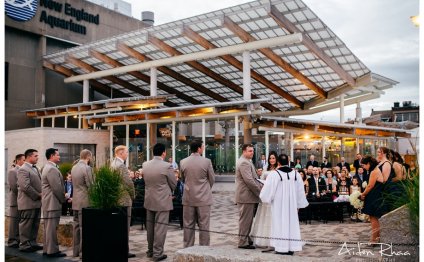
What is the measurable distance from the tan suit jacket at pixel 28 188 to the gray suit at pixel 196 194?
2.76m

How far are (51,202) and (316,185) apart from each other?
664 centimetres

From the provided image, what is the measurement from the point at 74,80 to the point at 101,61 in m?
3.60

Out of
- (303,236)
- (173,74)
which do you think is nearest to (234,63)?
(173,74)

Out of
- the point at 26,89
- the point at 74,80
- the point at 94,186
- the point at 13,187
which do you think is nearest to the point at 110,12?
the point at 74,80

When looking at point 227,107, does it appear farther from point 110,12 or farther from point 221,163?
point 110,12

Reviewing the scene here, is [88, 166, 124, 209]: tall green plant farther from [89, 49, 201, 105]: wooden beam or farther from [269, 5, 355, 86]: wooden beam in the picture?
[89, 49, 201, 105]: wooden beam

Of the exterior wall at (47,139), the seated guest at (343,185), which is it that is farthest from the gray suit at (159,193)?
the exterior wall at (47,139)

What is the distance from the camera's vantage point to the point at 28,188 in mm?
7707

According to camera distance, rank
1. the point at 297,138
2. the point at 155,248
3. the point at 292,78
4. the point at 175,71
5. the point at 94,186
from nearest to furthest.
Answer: the point at 94,186 → the point at 155,248 → the point at 297,138 → the point at 292,78 → the point at 175,71

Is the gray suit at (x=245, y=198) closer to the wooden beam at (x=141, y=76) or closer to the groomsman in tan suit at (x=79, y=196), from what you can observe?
the groomsman in tan suit at (x=79, y=196)

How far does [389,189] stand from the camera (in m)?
7.08

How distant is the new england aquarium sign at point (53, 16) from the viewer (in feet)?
87.9

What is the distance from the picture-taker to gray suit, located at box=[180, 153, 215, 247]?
715 centimetres

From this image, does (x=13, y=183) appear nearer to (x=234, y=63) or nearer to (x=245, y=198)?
(x=245, y=198)
